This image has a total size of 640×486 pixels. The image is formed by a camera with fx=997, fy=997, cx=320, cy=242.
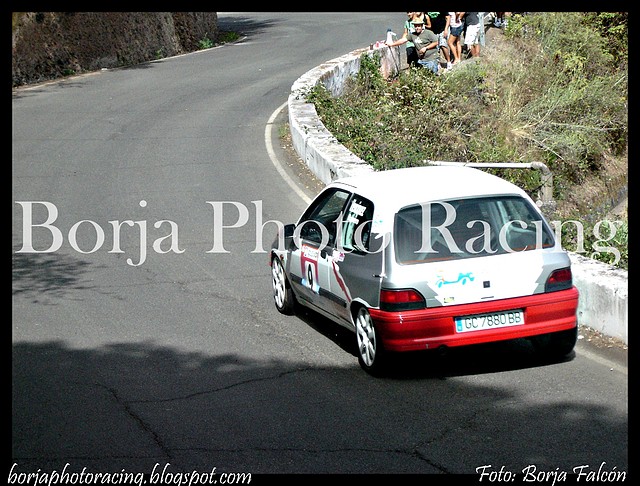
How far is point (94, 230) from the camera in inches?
563

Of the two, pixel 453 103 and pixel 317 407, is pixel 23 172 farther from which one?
pixel 317 407

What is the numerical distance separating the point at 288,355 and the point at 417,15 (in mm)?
15818

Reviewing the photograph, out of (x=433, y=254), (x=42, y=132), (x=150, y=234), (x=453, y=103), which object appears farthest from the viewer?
(x=42, y=132)

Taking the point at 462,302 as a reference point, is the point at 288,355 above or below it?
below

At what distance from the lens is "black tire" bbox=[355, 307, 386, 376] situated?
8.20 metres

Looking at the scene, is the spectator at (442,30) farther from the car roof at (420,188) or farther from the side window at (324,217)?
the car roof at (420,188)

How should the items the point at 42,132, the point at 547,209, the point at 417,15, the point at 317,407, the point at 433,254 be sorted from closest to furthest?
1. the point at 317,407
2. the point at 433,254
3. the point at 547,209
4. the point at 42,132
5. the point at 417,15

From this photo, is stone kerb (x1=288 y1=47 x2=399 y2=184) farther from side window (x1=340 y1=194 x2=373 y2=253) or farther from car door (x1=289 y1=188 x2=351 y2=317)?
side window (x1=340 y1=194 x2=373 y2=253)

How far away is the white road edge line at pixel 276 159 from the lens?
1578 cm

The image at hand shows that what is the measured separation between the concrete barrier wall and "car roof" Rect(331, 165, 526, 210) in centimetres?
117

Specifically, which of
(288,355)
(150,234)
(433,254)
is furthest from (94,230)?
(433,254)

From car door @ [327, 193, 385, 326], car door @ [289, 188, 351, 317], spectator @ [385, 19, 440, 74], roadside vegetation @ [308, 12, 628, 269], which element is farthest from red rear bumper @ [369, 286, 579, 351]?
spectator @ [385, 19, 440, 74]

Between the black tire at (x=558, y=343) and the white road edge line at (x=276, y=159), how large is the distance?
Answer: 700 cm
